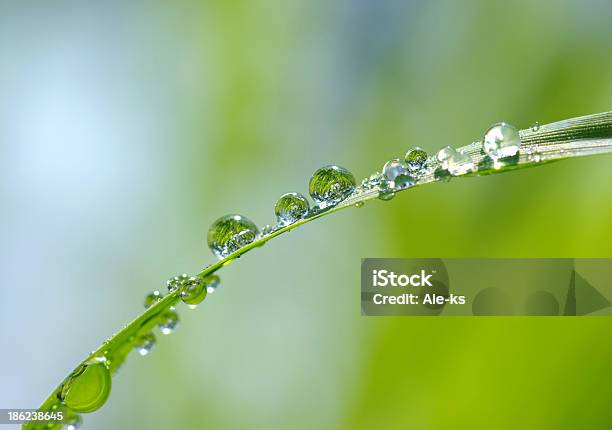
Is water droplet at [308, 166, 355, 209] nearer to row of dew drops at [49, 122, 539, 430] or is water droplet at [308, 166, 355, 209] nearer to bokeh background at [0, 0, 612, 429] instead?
row of dew drops at [49, 122, 539, 430]

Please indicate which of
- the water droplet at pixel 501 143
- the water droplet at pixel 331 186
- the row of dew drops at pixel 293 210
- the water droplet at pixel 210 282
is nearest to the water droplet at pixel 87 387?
the row of dew drops at pixel 293 210

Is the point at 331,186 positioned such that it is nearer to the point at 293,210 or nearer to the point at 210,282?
the point at 293,210

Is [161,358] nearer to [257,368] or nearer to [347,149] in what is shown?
[257,368]

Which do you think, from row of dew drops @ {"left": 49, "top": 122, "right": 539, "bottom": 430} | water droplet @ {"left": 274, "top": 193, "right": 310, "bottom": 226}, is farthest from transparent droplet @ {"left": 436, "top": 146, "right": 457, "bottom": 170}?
water droplet @ {"left": 274, "top": 193, "right": 310, "bottom": 226}

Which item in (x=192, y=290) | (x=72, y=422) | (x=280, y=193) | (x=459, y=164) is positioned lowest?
(x=72, y=422)

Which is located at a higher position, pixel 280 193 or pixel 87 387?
pixel 280 193

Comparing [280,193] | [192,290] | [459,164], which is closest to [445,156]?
[459,164]
